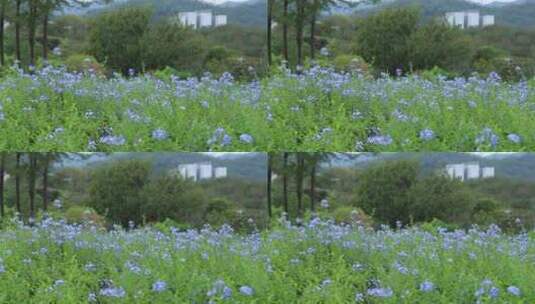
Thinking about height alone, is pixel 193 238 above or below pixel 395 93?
below

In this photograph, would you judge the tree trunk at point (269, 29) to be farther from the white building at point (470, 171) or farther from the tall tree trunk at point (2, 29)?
the tall tree trunk at point (2, 29)

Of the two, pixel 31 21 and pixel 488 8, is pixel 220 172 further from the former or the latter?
pixel 488 8

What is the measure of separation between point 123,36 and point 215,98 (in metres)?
1.15

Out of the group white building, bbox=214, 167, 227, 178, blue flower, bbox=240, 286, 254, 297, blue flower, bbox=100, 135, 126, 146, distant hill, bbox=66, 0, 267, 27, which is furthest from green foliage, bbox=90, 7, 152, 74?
blue flower, bbox=240, 286, 254, 297

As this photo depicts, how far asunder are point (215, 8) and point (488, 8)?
97.4 inches

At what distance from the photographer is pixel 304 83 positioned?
6.88 meters

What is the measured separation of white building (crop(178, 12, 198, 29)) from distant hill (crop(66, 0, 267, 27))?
0.05 metres

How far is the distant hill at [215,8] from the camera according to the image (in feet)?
24.2

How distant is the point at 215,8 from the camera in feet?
24.7

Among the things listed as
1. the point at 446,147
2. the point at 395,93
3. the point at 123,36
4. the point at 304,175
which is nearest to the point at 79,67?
the point at 123,36

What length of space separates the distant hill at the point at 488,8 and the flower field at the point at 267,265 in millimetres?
1987

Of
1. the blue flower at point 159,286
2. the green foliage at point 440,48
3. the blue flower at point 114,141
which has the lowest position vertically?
the blue flower at point 159,286

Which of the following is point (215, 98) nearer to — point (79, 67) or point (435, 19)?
point (79, 67)

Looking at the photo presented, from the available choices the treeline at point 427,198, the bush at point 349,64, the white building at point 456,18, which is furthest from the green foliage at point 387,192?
the white building at point 456,18
